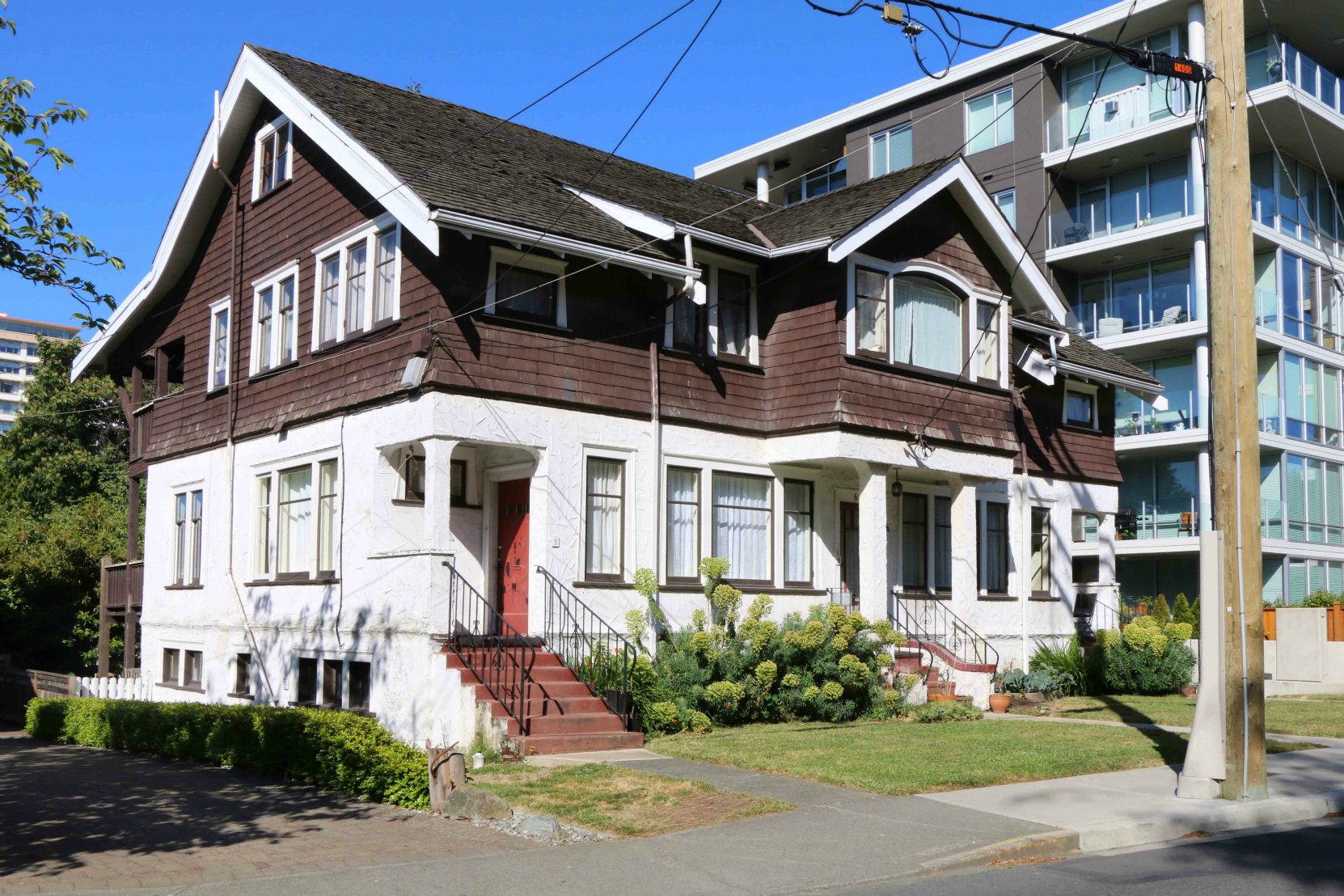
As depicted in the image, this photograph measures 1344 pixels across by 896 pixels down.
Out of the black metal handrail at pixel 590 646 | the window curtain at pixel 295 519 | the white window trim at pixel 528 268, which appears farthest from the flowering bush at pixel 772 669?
the window curtain at pixel 295 519

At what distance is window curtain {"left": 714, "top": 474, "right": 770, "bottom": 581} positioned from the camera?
2008 cm

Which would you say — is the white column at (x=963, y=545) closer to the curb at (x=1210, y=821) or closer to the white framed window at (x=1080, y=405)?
the white framed window at (x=1080, y=405)

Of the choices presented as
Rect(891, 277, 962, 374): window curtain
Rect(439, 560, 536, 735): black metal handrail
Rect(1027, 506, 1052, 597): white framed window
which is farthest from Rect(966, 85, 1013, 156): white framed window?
Rect(439, 560, 536, 735): black metal handrail

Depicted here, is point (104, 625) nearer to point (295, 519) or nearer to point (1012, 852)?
point (295, 519)

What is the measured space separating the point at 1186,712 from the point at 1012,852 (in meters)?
10.6

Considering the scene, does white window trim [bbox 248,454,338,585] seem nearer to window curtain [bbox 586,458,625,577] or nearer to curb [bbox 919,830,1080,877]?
window curtain [bbox 586,458,625,577]

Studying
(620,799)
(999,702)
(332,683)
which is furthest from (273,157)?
(999,702)

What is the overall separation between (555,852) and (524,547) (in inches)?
332

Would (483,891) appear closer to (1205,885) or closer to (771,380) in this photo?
(1205,885)

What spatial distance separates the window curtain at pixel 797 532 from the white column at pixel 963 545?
98.8 inches

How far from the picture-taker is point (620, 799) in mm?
11922

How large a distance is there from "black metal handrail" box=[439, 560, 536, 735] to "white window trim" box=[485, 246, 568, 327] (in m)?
3.76

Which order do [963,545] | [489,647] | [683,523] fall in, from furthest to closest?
1. [963,545]
2. [683,523]
3. [489,647]

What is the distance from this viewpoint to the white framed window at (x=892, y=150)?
44.2 meters
